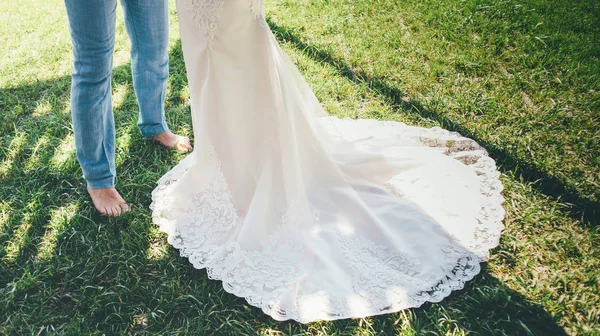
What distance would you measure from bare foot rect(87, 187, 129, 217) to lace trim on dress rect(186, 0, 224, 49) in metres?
1.14

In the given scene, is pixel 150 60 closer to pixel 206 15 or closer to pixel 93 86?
pixel 93 86

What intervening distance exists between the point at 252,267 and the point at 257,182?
0.47 m

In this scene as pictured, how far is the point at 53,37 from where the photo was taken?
15.3 feet

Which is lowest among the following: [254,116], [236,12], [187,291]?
[187,291]

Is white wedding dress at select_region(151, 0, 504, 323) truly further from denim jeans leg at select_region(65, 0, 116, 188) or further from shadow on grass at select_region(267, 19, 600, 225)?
denim jeans leg at select_region(65, 0, 116, 188)

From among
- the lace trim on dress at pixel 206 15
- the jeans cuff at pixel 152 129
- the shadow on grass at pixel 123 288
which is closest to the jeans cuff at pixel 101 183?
the shadow on grass at pixel 123 288

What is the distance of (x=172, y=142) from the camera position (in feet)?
10.4

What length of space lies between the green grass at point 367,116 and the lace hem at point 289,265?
0.18 ft

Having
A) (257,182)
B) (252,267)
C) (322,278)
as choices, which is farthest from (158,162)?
(322,278)

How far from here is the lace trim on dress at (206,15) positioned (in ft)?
6.90

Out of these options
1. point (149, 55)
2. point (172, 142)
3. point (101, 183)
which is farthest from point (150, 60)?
point (101, 183)

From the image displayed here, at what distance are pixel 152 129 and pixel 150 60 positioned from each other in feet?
1.72

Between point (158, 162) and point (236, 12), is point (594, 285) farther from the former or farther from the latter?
point (158, 162)

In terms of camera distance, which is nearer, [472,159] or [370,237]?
[370,237]
